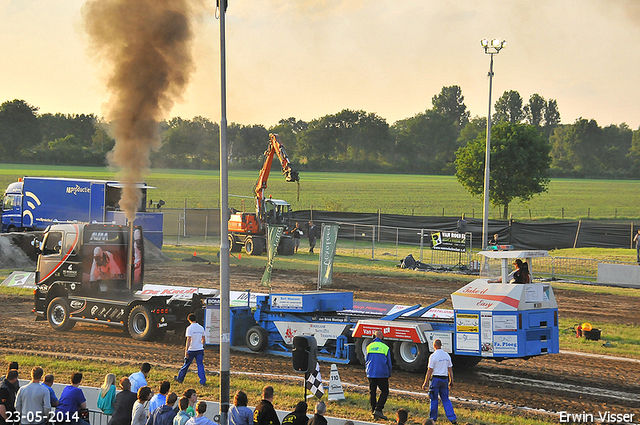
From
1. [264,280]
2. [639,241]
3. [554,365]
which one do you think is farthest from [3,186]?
[554,365]

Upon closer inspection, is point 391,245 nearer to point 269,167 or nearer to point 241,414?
point 269,167

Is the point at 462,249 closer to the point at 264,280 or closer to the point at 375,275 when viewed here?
the point at 375,275

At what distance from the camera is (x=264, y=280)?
22453mm

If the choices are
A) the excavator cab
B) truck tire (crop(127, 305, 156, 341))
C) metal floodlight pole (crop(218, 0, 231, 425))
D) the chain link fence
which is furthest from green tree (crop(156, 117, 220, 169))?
metal floodlight pole (crop(218, 0, 231, 425))

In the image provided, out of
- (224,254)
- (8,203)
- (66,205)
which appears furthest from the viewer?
(8,203)

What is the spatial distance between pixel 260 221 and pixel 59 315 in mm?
21218

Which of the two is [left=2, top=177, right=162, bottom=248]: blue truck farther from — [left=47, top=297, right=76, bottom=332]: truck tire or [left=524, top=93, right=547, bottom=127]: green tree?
[left=524, top=93, right=547, bottom=127]: green tree

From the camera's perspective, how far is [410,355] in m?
15.1

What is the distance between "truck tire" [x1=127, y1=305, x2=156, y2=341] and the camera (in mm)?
17781

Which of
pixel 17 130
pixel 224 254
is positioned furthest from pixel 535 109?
pixel 224 254

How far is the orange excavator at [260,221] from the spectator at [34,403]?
29255mm

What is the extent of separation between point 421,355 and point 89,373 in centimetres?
750

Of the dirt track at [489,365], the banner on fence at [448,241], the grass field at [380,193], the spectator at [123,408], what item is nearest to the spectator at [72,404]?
the spectator at [123,408]

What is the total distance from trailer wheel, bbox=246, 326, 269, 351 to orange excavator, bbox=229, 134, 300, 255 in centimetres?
2176
